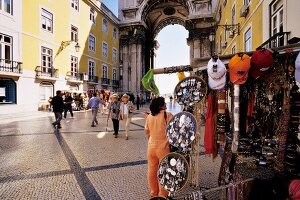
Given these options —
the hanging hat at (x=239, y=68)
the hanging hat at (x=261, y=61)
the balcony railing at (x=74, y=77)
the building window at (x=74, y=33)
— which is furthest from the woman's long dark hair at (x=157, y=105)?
the building window at (x=74, y=33)

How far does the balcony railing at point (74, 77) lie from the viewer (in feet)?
76.3

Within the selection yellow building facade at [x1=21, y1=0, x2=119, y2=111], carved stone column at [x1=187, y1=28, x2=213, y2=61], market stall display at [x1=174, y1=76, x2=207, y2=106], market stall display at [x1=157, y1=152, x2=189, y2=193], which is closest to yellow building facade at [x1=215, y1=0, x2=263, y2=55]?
market stall display at [x1=174, y1=76, x2=207, y2=106]

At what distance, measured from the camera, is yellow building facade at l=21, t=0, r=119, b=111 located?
1902 centimetres

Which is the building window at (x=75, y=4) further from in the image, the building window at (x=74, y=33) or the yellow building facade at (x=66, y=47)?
the building window at (x=74, y=33)

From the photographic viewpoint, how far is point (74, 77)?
2430 centimetres

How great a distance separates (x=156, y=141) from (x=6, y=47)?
696 inches

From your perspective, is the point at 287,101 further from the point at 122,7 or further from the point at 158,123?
the point at 122,7

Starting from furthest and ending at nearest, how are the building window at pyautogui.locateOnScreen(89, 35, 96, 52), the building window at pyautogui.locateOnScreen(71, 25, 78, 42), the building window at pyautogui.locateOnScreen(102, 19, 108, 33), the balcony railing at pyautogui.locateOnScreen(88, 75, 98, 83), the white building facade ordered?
the building window at pyautogui.locateOnScreen(102, 19, 108, 33) < the building window at pyautogui.locateOnScreen(89, 35, 96, 52) < the balcony railing at pyautogui.locateOnScreen(88, 75, 98, 83) < the building window at pyautogui.locateOnScreen(71, 25, 78, 42) < the white building facade

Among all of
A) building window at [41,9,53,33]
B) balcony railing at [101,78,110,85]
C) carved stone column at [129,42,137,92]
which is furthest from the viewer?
carved stone column at [129,42,137,92]

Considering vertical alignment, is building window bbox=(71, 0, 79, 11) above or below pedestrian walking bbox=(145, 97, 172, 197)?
above

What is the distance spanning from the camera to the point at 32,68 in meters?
19.0

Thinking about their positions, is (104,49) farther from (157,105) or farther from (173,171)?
(173,171)

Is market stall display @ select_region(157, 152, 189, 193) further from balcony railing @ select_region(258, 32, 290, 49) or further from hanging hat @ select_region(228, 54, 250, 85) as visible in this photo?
balcony railing @ select_region(258, 32, 290, 49)

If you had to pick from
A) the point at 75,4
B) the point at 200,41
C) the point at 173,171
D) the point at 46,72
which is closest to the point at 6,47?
the point at 46,72
